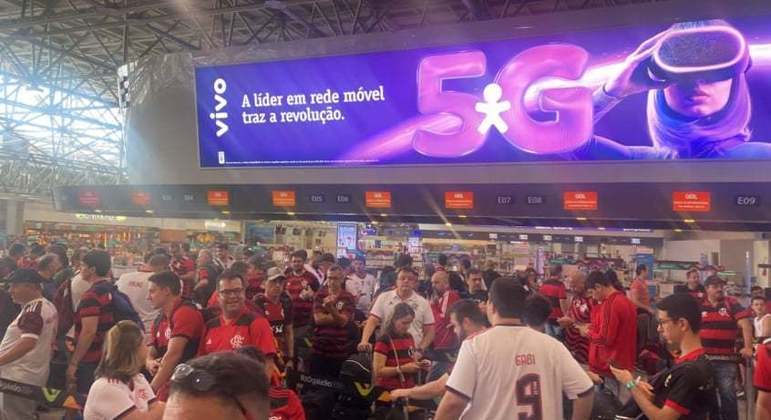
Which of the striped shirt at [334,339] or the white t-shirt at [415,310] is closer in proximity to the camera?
the white t-shirt at [415,310]

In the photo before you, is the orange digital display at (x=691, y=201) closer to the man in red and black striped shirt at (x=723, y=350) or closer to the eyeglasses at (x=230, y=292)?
the man in red and black striped shirt at (x=723, y=350)

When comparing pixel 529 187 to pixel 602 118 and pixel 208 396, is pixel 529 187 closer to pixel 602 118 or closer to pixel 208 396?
pixel 602 118

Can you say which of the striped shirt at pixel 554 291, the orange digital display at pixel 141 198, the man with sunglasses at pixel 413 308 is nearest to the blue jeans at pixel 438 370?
the man with sunglasses at pixel 413 308

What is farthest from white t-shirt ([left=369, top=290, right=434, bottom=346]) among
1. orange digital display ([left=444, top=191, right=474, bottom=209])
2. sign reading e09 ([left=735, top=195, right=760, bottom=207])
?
sign reading e09 ([left=735, top=195, right=760, bottom=207])

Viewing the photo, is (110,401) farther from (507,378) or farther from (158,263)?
(158,263)

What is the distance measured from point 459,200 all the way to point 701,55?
→ 3493mm

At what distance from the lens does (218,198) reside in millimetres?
9641

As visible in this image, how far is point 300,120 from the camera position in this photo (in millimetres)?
10320

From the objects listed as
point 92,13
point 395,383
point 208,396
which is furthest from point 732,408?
point 92,13

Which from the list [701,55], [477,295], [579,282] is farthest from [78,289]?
[701,55]

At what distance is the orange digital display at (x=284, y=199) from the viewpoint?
907 cm

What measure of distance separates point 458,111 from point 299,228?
40.6 ft

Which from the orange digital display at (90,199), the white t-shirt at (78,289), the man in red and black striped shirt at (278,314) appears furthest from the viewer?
the orange digital display at (90,199)

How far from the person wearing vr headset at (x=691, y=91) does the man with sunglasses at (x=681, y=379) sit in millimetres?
5091
